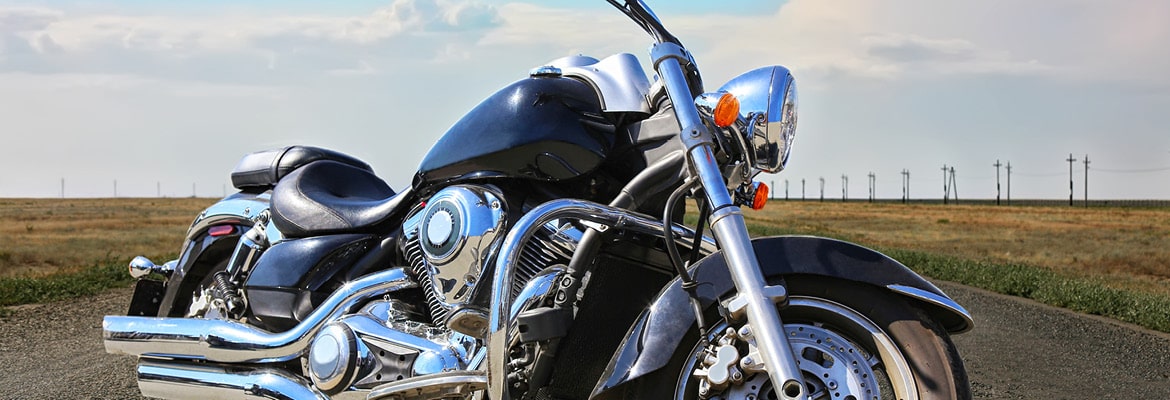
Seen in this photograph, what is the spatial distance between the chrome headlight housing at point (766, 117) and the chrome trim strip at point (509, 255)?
39 cm

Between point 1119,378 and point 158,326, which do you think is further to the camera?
point 1119,378

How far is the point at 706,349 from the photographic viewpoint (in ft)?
10.1

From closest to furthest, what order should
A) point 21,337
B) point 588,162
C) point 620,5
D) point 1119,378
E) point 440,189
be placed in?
1. point 620,5
2. point 588,162
3. point 440,189
4. point 1119,378
5. point 21,337

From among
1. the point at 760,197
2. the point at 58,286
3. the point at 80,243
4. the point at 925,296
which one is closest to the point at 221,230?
the point at 760,197

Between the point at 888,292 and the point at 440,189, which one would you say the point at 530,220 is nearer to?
the point at 440,189

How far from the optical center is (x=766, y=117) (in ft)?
10.4

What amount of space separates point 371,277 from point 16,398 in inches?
140

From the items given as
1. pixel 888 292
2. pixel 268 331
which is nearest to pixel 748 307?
pixel 888 292

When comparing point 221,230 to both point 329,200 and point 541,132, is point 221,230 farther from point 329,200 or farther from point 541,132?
point 541,132

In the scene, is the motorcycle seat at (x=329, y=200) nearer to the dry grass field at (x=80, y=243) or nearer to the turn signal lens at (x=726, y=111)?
the turn signal lens at (x=726, y=111)

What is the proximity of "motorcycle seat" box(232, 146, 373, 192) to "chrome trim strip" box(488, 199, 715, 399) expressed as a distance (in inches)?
91.4

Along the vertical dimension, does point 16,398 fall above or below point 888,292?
below

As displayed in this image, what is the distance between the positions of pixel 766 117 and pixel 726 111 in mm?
162

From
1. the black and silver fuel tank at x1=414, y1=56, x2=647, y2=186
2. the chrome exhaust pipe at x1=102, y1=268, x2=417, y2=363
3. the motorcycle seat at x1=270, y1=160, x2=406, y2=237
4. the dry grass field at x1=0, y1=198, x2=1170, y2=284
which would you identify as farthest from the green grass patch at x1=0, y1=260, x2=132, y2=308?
the black and silver fuel tank at x1=414, y1=56, x2=647, y2=186
